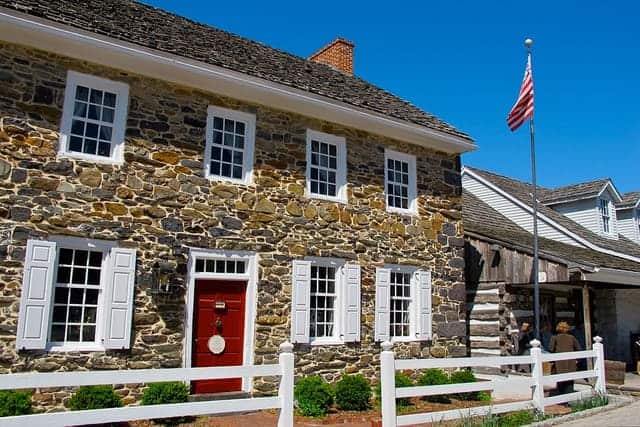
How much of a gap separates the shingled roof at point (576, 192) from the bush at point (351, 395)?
16.2 meters

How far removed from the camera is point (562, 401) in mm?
9648

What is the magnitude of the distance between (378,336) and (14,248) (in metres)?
7.18

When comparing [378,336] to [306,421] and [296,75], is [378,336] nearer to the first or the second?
[306,421]

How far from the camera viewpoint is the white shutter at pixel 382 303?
12.2m

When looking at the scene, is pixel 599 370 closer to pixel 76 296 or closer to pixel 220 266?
pixel 220 266

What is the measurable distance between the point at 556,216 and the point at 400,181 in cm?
1145

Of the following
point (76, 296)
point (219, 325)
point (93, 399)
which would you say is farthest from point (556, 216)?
point (93, 399)

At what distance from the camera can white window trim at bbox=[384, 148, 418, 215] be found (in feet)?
42.8

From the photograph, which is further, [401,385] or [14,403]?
[401,385]

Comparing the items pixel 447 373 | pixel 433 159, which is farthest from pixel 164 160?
pixel 447 373

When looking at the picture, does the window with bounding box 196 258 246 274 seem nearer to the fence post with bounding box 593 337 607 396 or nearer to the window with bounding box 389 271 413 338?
the window with bounding box 389 271 413 338

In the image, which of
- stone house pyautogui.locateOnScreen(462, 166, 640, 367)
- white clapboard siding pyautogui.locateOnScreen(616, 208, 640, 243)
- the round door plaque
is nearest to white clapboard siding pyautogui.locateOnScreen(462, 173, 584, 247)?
stone house pyautogui.locateOnScreen(462, 166, 640, 367)

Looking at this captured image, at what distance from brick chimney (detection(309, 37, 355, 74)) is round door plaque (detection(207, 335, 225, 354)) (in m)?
9.79

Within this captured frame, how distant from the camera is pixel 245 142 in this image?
11.1m
